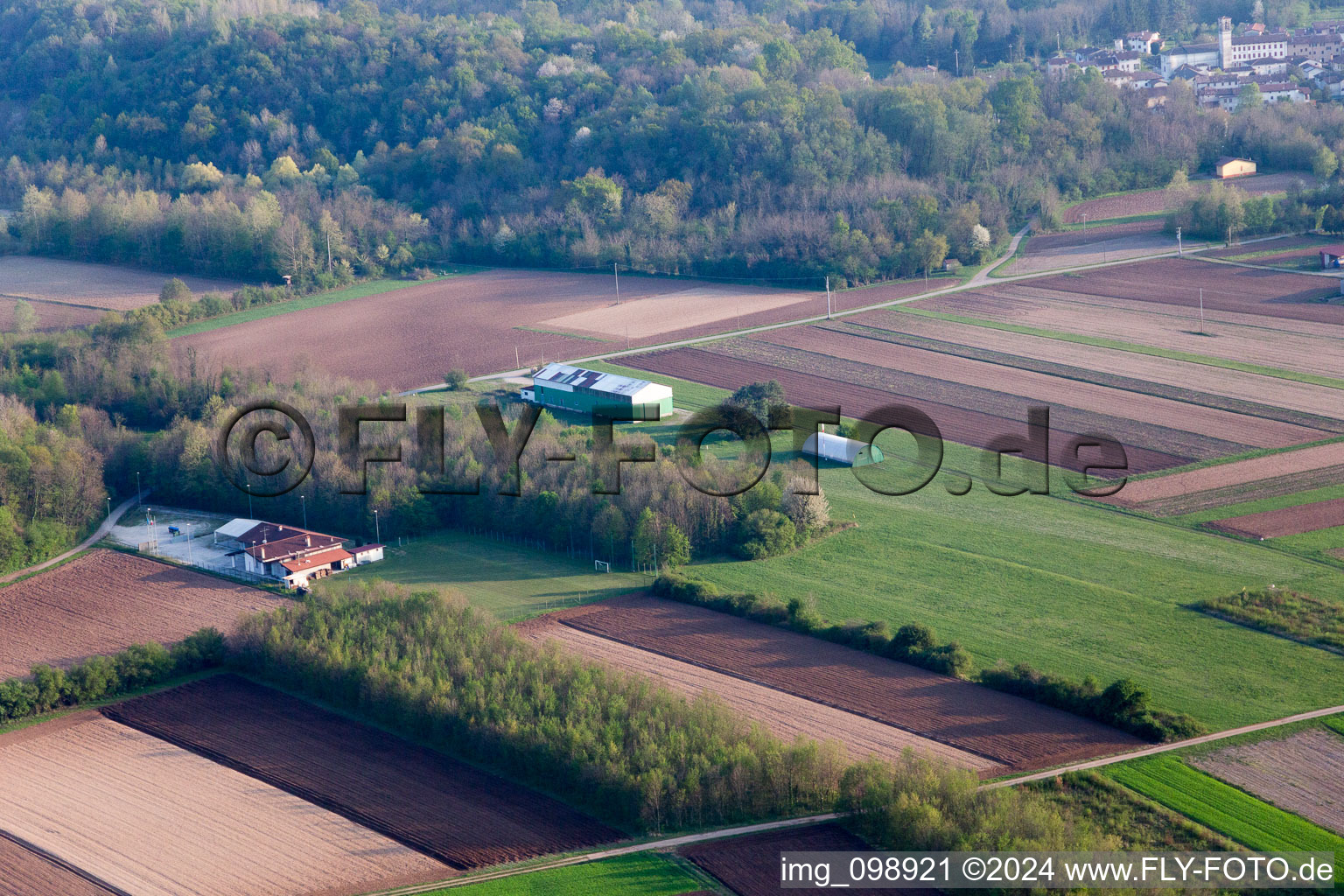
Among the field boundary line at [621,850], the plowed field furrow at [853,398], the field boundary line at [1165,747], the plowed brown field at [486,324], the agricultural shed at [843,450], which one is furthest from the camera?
the plowed brown field at [486,324]

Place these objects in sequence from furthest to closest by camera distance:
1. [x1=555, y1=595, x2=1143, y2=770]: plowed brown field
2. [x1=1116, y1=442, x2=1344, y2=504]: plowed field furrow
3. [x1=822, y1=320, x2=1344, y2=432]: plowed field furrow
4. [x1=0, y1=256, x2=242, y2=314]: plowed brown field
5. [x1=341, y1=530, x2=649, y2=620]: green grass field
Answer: [x1=0, y1=256, x2=242, y2=314]: plowed brown field
[x1=822, y1=320, x2=1344, y2=432]: plowed field furrow
[x1=1116, y1=442, x2=1344, y2=504]: plowed field furrow
[x1=341, y1=530, x2=649, y2=620]: green grass field
[x1=555, y1=595, x2=1143, y2=770]: plowed brown field

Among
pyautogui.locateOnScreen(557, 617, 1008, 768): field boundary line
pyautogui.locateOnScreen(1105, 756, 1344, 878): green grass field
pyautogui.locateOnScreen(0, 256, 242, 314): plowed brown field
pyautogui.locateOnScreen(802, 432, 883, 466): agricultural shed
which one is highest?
pyautogui.locateOnScreen(0, 256, 242, 314): plowed brown field

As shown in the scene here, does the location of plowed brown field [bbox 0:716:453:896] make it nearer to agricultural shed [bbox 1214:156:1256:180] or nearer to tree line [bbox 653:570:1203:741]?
tree line [bbox 653:570:1203:741]

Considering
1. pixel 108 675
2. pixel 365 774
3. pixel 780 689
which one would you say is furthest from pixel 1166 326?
pixel 108 675

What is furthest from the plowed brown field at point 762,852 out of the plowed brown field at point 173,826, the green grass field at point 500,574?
the green grass field at point 500,574

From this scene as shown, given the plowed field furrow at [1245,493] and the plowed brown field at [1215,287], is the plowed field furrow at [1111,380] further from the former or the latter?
the plowed brown field at [1215,287]

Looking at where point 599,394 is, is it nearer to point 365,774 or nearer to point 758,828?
point 365,774

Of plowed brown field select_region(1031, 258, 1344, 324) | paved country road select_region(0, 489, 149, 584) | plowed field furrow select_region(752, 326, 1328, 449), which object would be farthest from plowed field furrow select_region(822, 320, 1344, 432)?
paved country road select_region(0, 489, 149, 584)
